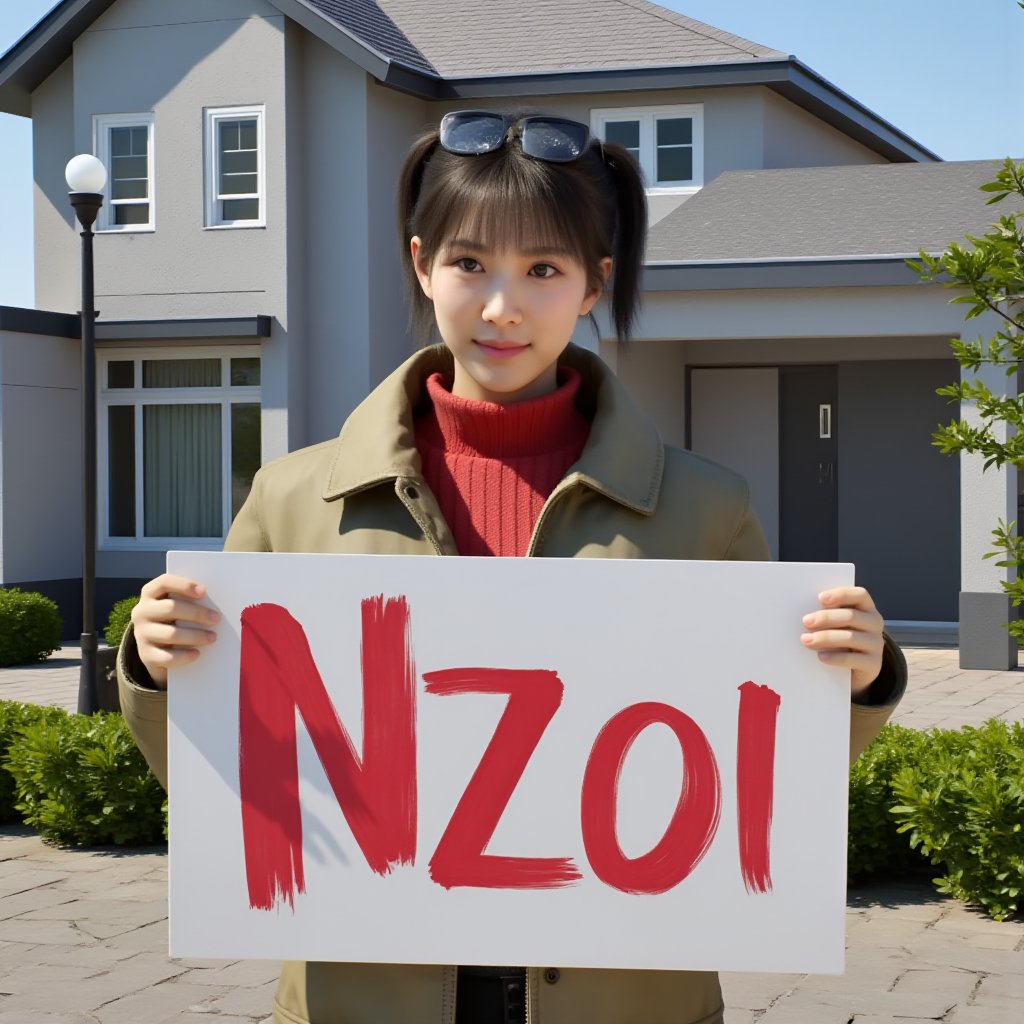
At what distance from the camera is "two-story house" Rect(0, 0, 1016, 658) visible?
59.1ft

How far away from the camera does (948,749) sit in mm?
7148

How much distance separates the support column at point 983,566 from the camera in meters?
14.6

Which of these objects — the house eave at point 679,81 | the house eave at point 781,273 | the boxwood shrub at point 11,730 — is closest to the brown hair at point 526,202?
the boxwood shrub at point 11,730

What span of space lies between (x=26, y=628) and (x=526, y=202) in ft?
49.4

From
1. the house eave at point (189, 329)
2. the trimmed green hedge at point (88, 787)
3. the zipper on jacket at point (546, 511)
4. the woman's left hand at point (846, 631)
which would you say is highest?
the house eave at point (189, 329)

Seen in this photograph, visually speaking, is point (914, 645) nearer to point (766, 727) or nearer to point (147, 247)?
point (147, 247)

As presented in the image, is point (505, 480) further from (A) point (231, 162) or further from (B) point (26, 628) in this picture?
(A) point (231, 162)

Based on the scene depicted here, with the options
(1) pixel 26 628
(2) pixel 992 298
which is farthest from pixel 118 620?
(2) pixel 992 298

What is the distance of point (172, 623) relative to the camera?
2.36 meters

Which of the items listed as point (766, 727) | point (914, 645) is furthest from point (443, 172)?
point (914, 645)

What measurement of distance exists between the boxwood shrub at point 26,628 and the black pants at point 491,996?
14730 millimetres

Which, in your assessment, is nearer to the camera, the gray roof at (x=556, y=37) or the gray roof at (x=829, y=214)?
the gray roof at (x=829, y=214)

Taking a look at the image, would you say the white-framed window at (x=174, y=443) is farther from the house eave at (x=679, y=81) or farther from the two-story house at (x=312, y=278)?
the house eave at (x=679, y=81)

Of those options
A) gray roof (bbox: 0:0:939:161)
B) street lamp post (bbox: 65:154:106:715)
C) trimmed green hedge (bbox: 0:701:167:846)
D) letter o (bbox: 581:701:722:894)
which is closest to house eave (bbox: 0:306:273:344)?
gray roof (bbox: 0:0:939:161)
